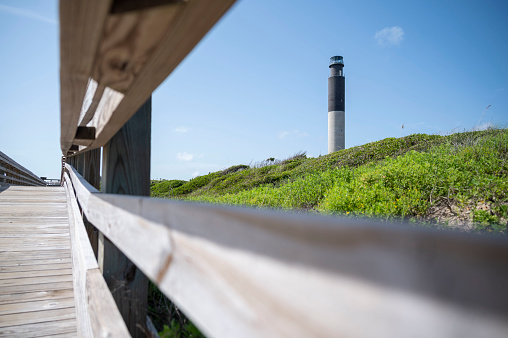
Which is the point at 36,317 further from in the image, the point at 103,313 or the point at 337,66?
the point at 337,66

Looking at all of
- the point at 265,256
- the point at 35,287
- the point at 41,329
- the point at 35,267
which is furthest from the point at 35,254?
the point at 265,256

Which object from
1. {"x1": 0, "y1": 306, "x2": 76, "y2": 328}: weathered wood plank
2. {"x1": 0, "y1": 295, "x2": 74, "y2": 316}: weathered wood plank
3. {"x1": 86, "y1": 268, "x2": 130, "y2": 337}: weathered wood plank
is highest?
{"x1": 86, "y1": 268, "x2": 130, "y2": 337}: weathered wood plank

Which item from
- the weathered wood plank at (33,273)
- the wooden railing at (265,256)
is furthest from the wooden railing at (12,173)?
the wooden railing at (265,256)

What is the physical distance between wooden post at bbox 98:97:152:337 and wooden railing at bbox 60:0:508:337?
703mm

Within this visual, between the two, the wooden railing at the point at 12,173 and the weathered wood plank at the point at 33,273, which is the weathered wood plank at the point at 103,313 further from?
the wooden railing at the point at 12,173

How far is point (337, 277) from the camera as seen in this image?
0.32 meters

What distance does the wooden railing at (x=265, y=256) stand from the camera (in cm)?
27

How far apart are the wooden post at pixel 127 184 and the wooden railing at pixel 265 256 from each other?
27.7 inches

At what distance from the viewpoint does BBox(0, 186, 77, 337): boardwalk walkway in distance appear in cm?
247

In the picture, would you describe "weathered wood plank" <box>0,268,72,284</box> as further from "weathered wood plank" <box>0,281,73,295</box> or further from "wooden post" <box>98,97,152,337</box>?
"wooden post" <box>98,97,152,337</box>

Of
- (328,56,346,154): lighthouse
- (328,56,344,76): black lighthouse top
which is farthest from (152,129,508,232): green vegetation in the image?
(328,56,344,76): black lighthouse top

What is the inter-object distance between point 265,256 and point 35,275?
371 cm

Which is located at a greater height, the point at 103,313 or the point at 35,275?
the point at 103,313

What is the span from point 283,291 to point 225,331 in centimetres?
15
